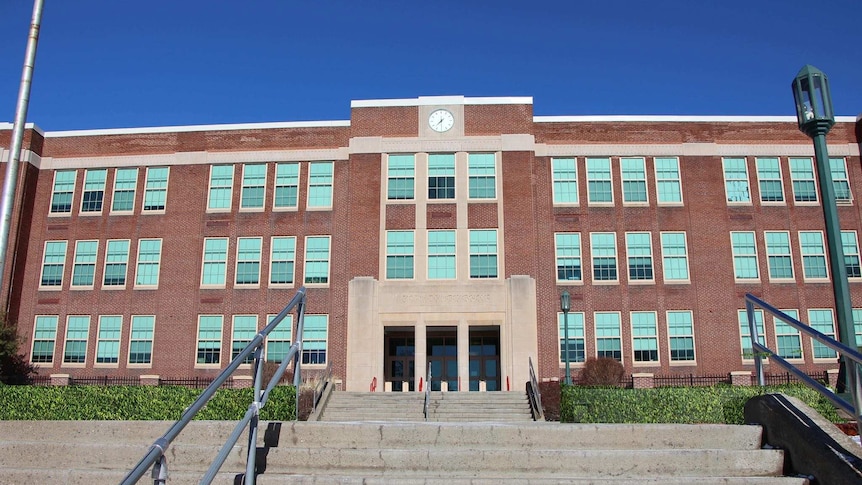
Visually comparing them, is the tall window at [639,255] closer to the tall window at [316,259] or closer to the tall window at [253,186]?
the tall window at [316,259]

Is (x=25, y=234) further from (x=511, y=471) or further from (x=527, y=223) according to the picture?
(x=511, y=471)

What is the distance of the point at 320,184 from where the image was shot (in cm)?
3659

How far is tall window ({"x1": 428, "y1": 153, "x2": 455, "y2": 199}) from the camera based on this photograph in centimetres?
3572

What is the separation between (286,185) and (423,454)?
31325 millimetres

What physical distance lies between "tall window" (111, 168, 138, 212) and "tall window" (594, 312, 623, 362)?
76.2 ft

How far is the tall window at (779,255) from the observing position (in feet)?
115

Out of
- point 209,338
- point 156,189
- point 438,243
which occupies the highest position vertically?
point 156,189

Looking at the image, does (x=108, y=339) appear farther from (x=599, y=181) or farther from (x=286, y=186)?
(x=599, y=181)

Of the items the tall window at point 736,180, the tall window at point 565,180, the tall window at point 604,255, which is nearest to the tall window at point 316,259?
the tall window at point 565,180

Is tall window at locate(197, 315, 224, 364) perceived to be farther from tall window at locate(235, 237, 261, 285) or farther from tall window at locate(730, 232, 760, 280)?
tall window at locate(730, 232, 760, 280)

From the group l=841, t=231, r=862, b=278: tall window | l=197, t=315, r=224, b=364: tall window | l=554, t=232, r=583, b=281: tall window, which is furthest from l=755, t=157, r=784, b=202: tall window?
l=197, t=315, r=224, b=364: tall window

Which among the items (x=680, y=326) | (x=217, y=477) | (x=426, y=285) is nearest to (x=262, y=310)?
(x=426, y=285)

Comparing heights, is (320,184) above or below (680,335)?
above

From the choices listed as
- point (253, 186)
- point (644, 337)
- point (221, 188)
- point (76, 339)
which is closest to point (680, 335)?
point (644, 337)
